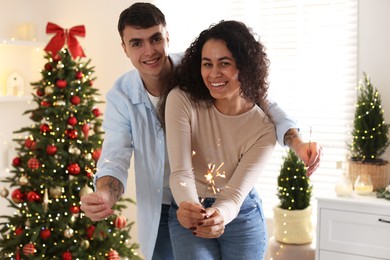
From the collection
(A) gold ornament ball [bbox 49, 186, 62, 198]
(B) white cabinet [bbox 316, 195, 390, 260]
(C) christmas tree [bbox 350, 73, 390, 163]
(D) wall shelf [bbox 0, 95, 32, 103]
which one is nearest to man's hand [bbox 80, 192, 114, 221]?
(B) white cabinet [bbox 316, 195, 390, 260]

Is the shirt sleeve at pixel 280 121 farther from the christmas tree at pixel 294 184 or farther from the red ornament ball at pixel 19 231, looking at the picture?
the red ornament ball at pixel 19 231

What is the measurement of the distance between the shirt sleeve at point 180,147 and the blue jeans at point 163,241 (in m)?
0.37

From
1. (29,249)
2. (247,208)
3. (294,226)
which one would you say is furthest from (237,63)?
(29,249)

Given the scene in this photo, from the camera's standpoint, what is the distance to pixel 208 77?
1.85m

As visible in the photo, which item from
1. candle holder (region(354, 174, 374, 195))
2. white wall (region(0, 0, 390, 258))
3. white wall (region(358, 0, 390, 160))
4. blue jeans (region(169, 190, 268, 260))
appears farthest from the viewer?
white wall (region(0, 0, 390, 258))

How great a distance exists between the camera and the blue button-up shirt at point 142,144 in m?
2.16

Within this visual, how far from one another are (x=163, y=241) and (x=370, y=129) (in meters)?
1.72

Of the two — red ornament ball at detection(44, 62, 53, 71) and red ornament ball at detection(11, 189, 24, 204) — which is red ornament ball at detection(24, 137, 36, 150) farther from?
red ornament ball at detection(44, 62, 53, 71)

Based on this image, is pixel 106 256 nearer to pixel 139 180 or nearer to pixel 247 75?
pixel 139 180

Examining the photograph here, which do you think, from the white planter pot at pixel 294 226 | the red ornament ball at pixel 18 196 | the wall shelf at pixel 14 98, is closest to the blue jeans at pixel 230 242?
the white planter pot at pixel 294 226

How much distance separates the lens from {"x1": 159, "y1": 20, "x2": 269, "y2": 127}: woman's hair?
1.86 meters

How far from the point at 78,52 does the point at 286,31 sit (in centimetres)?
134

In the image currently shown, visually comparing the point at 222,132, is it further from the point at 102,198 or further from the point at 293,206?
the point at 293,206

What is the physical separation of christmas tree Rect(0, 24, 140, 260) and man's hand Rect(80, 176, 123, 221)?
5.60ft
